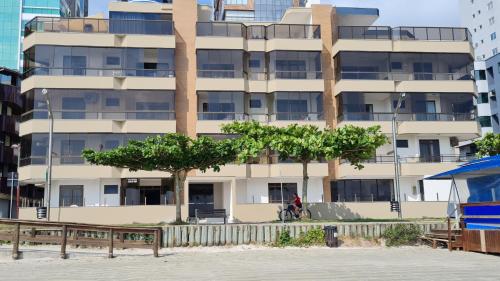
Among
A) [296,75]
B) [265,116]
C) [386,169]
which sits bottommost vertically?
[386,169]

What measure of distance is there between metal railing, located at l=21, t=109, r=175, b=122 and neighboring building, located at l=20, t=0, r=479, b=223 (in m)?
0.11

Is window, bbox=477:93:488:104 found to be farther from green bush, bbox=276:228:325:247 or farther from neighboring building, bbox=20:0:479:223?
green bush, bbox=276:228:325:247

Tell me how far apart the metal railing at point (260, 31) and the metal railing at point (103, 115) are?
781cm

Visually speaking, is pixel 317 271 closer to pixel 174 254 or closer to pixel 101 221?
pixel 174 254

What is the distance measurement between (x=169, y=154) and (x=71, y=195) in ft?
55.7

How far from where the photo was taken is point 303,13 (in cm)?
4809

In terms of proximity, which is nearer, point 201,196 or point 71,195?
point 71,195

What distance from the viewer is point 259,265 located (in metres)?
17.0

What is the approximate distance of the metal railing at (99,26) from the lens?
139 ft

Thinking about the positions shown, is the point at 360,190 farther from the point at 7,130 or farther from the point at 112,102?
the point at 7,130

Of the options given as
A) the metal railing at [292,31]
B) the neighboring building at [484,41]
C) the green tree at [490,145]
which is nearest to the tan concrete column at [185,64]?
the metal railing at [292,31]

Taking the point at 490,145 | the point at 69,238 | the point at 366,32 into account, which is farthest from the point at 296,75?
the point at 69,238

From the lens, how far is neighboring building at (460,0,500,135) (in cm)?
7212

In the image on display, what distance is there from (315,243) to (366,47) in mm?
25554
